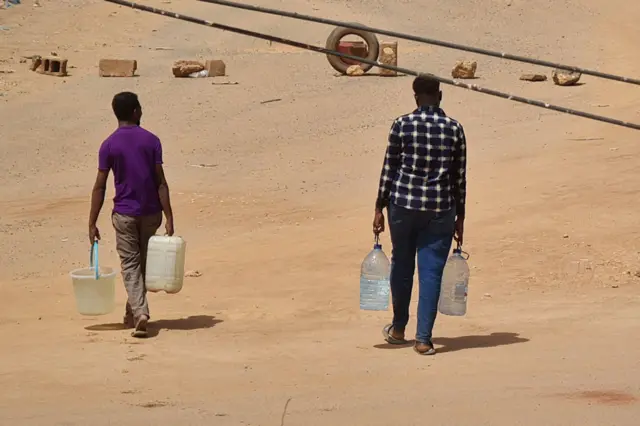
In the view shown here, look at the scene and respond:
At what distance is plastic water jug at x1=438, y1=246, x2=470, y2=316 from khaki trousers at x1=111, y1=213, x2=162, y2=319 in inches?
75.0

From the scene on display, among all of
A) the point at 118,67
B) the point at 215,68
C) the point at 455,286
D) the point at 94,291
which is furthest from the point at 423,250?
the point at 118,67

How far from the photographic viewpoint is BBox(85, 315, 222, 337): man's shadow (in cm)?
852

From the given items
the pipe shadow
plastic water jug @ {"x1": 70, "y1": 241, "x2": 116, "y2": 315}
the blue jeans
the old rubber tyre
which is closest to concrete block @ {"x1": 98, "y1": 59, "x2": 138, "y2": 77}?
the old rubber tyre

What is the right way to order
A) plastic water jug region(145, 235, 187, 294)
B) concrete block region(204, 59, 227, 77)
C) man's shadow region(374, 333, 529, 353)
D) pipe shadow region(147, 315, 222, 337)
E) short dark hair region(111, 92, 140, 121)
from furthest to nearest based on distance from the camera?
concrete block region(204, 59, 227, 77), pipe shadow region(147, 315, 222, 337), plastic water jug region(145, 235, 187, 294), short dark hair region(111, 92, 140, 121), man's shadow region(374, 333, 529, 353)

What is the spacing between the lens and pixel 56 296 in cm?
1029

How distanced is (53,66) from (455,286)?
52.7 feet

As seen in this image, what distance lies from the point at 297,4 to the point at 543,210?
58.0ft

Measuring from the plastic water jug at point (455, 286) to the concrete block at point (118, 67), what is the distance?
15.0 meters

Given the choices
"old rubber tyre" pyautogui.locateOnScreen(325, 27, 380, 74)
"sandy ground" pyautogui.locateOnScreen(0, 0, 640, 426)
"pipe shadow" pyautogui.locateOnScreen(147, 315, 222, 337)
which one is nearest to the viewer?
"sandy ground" pyautogui.locateOnScreen(0, 0, 640, 426)

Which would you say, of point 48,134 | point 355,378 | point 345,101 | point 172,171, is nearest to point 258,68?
point 345,101

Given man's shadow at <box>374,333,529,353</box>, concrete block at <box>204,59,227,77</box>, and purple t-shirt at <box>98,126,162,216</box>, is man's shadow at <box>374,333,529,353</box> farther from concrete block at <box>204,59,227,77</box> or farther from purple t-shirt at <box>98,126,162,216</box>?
concrete block at <box>204,59,227,77</box>

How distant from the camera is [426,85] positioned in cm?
718

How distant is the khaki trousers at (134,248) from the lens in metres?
8.12

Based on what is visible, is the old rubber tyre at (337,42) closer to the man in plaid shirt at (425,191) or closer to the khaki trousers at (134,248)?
the khaki trousers at (134,248)
